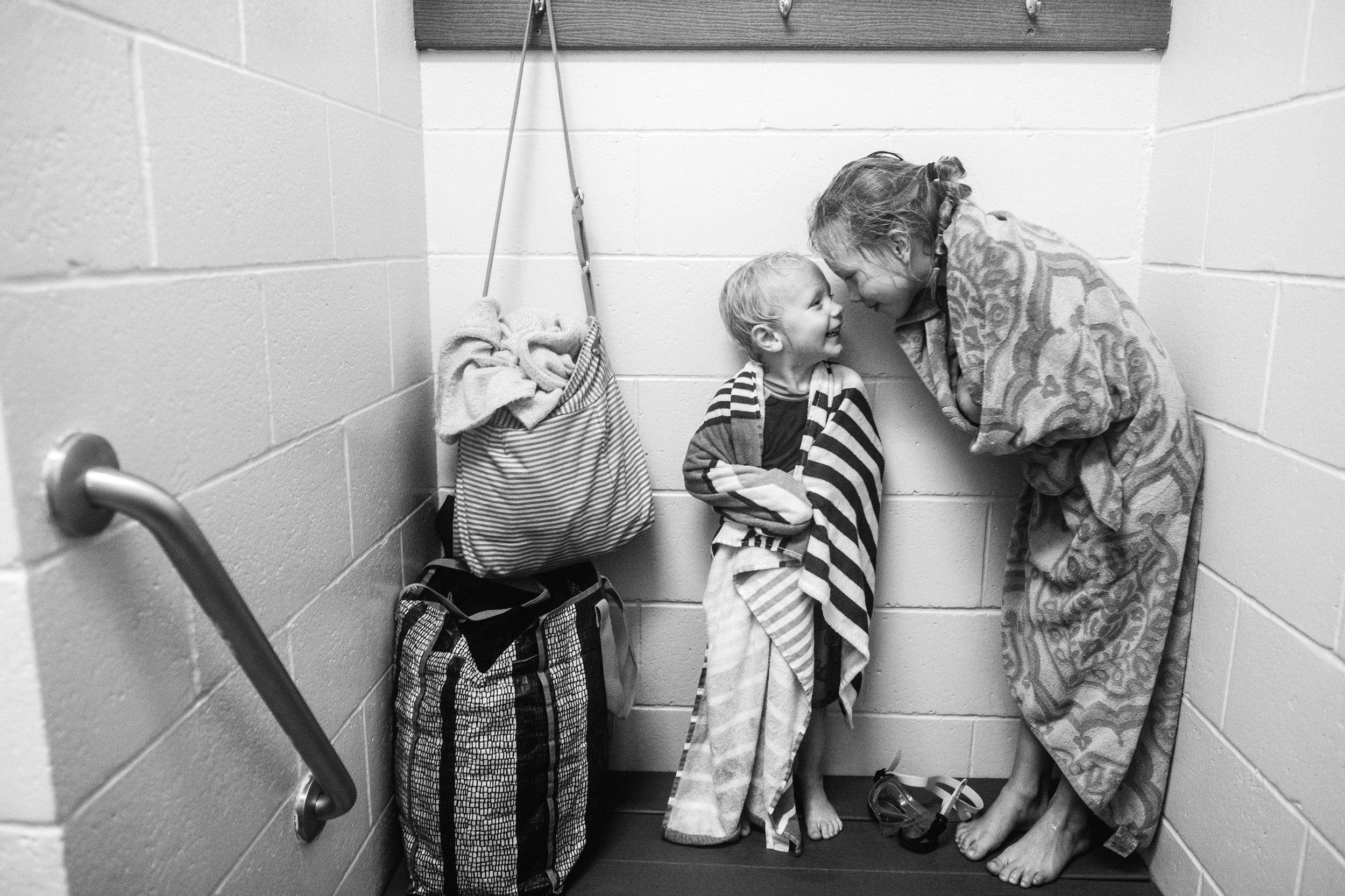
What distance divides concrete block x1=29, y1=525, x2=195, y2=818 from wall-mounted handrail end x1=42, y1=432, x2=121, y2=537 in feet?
0.09

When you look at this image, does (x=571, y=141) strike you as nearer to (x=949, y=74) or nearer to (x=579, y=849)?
(x=949, y=74)

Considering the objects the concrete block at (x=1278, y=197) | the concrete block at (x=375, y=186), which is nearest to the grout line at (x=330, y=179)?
the concrete block at (x=375, y=186)

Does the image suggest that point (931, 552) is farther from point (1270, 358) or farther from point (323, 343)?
point (323, 343)

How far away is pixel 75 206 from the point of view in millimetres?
784

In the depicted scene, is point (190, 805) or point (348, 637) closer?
point (190, 805)

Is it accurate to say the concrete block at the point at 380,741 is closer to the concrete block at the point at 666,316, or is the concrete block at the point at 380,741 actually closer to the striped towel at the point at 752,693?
the striped towel at the point at 752,693

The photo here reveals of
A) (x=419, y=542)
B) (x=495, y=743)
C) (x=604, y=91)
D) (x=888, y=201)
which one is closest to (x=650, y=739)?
(x=495, y=743)

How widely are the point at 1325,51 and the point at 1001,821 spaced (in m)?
1.24

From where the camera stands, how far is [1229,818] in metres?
1.30

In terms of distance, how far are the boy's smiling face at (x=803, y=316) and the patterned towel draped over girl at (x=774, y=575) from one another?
0.24 feet

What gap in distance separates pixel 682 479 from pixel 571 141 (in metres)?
0.63

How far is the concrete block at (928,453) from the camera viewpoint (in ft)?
5.54

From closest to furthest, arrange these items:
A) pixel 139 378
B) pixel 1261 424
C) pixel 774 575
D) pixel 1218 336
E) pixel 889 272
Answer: pixel 139 378 → pixel 1261 424 → pixel 1218 336 → pixel 889 272 → pixel 774 575

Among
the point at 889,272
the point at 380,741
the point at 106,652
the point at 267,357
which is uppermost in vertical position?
the point at 889,272
